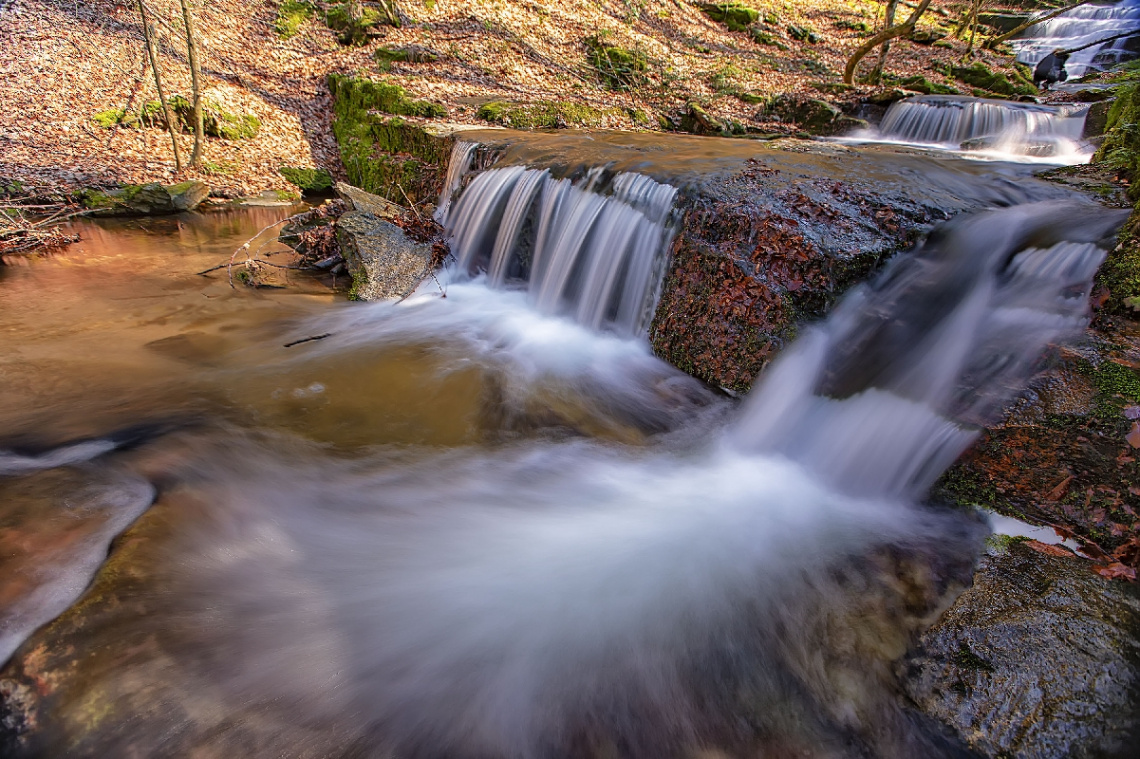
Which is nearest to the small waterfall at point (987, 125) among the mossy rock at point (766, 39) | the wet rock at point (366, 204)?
the mossy rock at point (766, 39)

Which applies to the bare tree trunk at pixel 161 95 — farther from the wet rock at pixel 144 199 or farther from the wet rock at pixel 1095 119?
the wet rock at pixel 1095 119

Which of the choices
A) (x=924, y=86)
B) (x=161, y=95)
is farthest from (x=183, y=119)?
(x=924, y=86)

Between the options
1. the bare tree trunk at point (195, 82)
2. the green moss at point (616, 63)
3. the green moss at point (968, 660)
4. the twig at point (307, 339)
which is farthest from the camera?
the green moss at point (616, 63)

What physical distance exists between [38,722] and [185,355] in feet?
11.6

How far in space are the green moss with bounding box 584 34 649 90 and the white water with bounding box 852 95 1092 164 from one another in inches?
223

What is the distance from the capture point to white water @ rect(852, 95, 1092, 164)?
31.7 feet

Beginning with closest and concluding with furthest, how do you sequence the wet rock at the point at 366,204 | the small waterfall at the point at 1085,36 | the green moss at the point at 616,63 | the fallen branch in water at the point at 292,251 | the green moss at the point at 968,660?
the green moss at the point at 968,660
the fallen branch in water at the point at 292,251
the wet rock at the point at 366,204
the green moss at the point at 616,63
the small waterfall at the point at 1085,36

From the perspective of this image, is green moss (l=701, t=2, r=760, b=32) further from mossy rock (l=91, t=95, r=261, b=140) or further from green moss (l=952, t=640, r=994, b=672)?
green moss (l=952, t=640, r=994, b=672)

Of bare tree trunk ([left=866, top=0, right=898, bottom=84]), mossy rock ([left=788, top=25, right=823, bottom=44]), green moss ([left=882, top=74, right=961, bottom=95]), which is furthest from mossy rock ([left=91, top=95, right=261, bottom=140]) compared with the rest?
mossy rock ([left=788, top=25, right=823, bottom=44])

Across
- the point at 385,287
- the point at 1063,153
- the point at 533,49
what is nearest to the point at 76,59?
the point at 533,49

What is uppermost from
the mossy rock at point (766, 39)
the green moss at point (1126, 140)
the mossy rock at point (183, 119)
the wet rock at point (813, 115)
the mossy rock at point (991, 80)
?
the mossy rock at point (766, 39)

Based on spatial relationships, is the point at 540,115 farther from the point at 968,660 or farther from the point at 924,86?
the point at 924,86

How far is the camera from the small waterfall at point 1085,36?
56.0 ft

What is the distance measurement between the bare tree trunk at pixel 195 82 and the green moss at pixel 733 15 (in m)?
16.9
